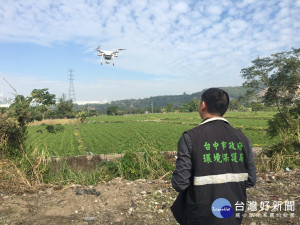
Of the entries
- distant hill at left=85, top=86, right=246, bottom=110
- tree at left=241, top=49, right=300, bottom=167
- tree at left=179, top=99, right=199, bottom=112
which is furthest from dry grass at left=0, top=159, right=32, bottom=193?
distant hill at left=85, top=86, right=246, bottom=110

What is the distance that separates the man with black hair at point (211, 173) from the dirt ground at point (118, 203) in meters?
1.81

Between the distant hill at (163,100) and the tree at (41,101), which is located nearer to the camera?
the tree at (41,101)

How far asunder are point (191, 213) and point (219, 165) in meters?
0.38

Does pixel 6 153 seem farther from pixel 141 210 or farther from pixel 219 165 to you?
pixel 219 165

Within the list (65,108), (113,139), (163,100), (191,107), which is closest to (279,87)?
(113,139)

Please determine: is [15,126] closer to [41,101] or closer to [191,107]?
[41,101]

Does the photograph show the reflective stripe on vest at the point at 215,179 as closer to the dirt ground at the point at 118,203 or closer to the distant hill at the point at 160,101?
the dirt ground at the point at 118,203

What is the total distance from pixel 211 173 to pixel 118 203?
2596mm

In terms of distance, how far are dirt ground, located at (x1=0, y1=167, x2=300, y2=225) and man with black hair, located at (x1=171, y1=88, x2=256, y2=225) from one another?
5.95ft

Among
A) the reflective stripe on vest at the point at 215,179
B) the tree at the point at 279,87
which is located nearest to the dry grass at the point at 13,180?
the reflective stripe on vest at the point at 215,179

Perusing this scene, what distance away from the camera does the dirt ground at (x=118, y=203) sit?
330 cm

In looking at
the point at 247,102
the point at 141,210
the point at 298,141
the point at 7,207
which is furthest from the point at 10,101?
the point at 247,102

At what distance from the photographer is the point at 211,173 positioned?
1.58 metres

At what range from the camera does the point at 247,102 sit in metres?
10.6
